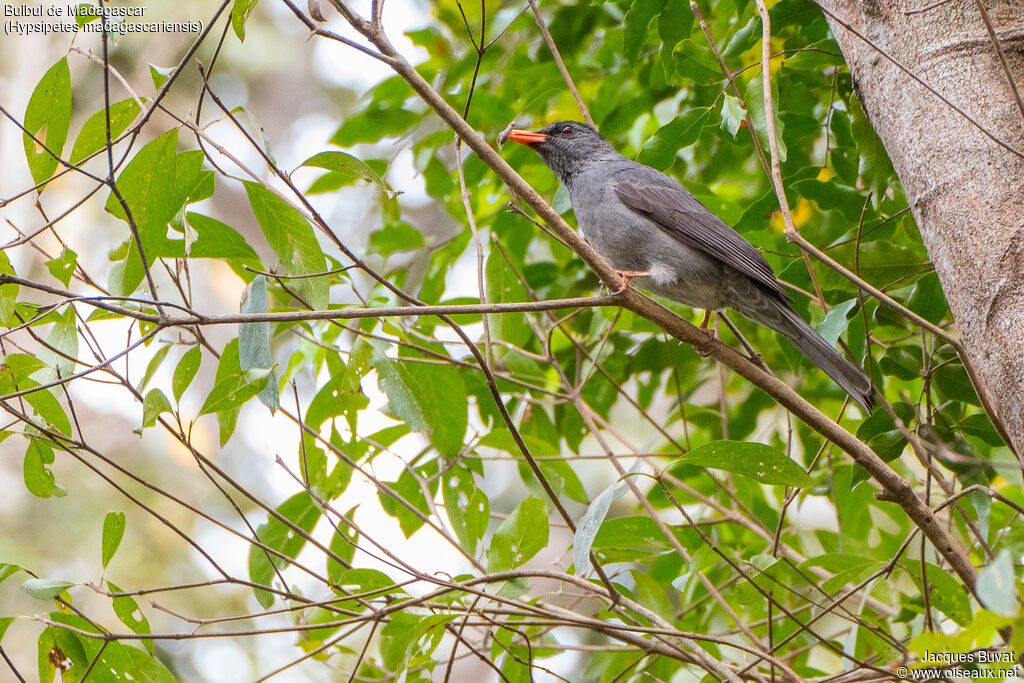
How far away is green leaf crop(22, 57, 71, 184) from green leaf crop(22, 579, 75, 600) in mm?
1229

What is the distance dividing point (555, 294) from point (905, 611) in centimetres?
205

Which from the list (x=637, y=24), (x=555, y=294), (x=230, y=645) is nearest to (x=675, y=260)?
(x=555, y=294)

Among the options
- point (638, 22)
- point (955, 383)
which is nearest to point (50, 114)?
point (638, 22)

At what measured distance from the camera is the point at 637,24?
341 centimetres

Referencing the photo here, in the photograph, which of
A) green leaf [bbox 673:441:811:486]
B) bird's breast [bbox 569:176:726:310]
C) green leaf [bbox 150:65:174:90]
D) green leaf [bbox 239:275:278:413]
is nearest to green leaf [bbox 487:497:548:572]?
green leaf [bbox 673:441:811:486]

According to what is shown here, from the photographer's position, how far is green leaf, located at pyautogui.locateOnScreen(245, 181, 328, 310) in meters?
2.86

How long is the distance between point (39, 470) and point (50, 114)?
3.95 ft

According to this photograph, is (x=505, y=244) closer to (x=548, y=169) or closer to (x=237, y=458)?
(x=548, y=169)

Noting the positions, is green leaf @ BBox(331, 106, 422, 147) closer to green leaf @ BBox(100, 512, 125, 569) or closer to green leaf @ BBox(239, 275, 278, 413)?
green leaf @ BBox(239, 275, 278, 413)

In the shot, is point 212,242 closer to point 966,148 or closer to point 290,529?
point 290,529

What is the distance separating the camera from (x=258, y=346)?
9.36 ft

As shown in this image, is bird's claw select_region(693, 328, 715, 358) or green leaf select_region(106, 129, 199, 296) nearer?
green leaf select_region(106, 129, 199, 296)

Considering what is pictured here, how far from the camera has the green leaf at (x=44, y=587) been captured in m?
2.50

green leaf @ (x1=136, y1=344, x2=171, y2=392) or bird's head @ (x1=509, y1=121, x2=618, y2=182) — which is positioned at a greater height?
bird's head @ (x1=509, y1=121, x2=618, y2=182)
